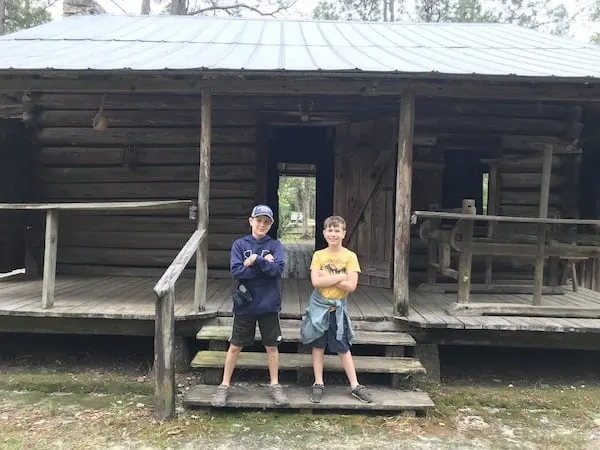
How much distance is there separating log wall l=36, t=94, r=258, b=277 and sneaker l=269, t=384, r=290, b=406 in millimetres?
3354

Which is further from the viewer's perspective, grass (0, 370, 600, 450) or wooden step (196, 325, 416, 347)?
wooden step (196, 325, 416, 347)

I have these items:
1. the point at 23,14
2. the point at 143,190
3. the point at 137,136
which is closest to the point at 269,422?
the point at 143,190

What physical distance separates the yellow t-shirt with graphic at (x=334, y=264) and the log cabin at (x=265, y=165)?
1.07 m

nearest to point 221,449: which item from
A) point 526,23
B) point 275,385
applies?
point 275,385

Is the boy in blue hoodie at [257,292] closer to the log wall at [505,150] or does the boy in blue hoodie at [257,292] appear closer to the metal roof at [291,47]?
the metal roof at [291,47]

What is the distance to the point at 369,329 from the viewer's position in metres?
4.93

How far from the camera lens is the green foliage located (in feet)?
57.7

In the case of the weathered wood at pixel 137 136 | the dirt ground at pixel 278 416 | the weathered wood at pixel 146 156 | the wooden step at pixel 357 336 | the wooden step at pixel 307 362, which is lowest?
the dirt ground at pixel 278 416

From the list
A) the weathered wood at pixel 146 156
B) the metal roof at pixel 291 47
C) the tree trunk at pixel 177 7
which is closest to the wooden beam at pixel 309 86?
the metal roof at pixel 291 47

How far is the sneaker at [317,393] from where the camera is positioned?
13.3ft

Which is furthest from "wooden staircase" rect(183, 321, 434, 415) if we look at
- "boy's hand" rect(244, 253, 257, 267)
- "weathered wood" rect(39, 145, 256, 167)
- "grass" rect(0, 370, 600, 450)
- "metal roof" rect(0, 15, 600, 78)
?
"weathered wood" rect(39, 145, 256, 167)

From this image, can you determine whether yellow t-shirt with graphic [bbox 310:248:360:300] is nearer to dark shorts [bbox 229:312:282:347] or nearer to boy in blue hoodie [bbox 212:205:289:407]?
boy in blue hoodie [bbox 212:205:289:407]

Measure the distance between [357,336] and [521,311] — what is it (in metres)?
1.84

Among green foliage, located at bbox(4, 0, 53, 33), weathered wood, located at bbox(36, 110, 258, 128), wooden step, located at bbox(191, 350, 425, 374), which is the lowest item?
wooden step, located at bbox(191, 350, 425, 374)
